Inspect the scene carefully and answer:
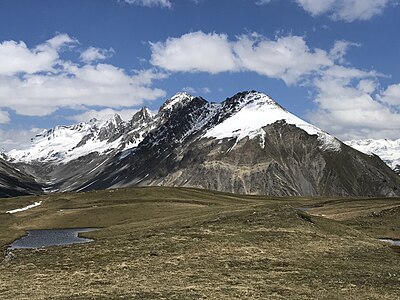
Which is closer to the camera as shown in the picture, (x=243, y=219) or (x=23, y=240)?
(x=243, y=219)

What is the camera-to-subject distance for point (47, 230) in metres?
97.3

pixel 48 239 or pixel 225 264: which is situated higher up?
pixel 225 264

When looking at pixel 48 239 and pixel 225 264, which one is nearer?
pixel 225 264

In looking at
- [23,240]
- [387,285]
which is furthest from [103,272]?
[23,240]

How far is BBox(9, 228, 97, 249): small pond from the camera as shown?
73.5 m

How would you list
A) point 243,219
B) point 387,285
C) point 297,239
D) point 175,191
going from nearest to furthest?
1. point 387,285
2. point 297,239
3. point 243,219
4. point 175,191

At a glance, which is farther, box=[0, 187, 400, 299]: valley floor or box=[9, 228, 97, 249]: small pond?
box=[9, 228, 97, 249]: small pond

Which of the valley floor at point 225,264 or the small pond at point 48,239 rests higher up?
the valley floor at point 225,264

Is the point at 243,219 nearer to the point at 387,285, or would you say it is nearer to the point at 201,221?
the point at 201,221

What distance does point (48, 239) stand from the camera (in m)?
81.5

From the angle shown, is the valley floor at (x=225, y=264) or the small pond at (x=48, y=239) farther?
the small pond at (x=48, y=239)

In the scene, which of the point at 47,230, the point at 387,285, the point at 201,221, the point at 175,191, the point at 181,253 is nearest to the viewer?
the point at 387,285

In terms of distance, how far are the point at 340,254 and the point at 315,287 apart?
1680 centimetres

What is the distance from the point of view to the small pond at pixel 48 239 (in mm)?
73500
